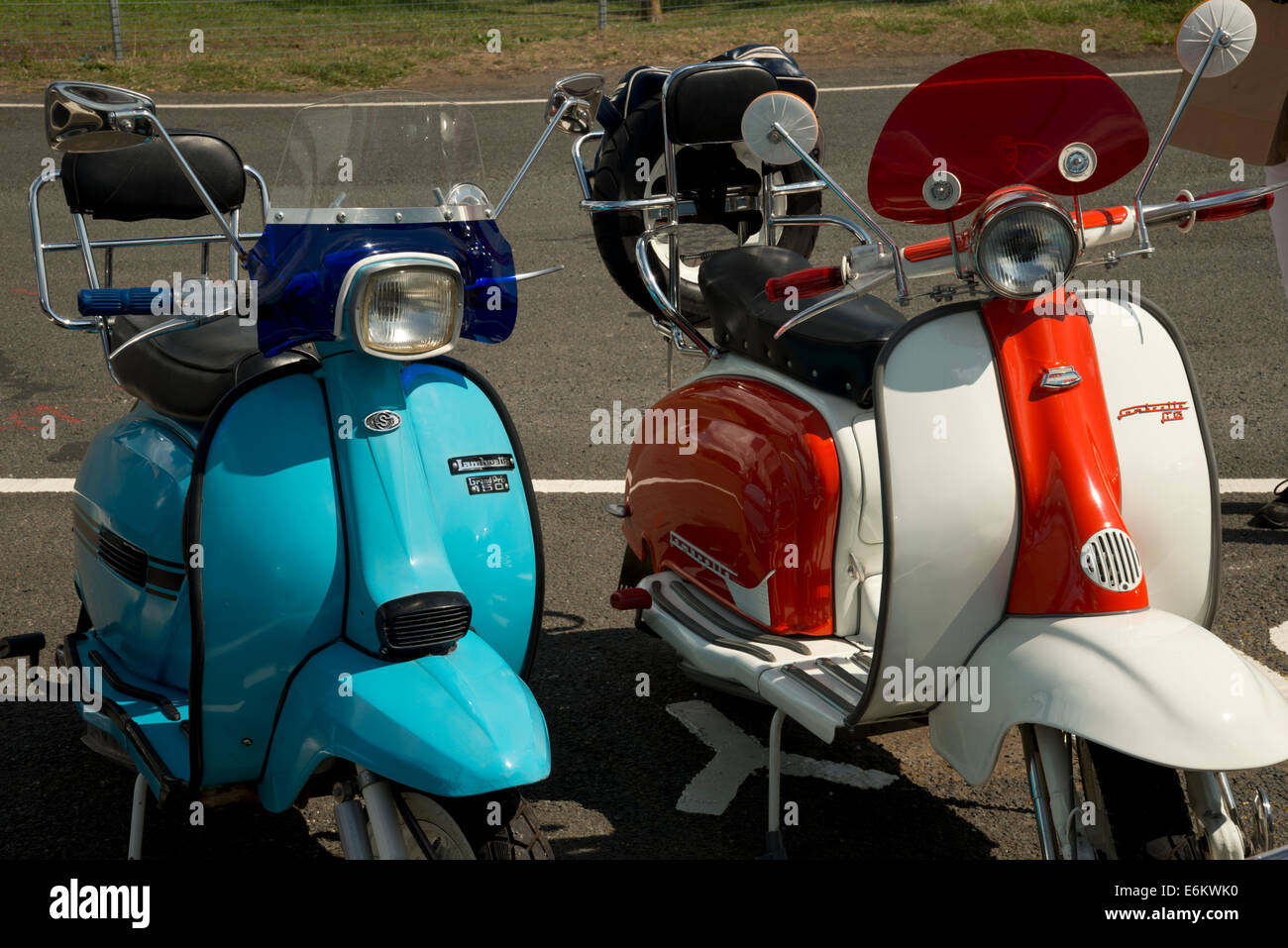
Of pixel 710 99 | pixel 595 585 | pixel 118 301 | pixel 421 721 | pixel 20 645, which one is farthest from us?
pixel 595 585

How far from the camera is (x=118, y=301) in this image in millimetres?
2902

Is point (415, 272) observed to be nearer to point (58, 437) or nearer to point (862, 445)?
point (862, 445)

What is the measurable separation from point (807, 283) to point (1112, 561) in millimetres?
807

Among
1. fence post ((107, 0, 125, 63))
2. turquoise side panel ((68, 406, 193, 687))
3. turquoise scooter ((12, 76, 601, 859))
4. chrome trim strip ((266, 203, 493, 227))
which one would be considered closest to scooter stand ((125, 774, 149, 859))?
turquoise scooter ((12, 76, 601, 859))

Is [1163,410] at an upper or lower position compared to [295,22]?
lower

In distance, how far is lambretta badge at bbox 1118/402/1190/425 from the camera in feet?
8.42

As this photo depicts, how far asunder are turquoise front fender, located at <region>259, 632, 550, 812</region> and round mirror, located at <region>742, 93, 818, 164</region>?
3.63 ft

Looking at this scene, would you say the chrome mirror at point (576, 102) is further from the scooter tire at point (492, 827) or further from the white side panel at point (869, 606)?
the scooter tire at point (492, 827)

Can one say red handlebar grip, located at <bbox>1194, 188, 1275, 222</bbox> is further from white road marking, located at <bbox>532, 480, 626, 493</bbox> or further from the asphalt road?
white road marking, located at <bbox>532, 480, 626, 493</bbox>

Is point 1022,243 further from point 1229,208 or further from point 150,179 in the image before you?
point 150,179

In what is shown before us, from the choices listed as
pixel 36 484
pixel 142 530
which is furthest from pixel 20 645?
pixel 36 484

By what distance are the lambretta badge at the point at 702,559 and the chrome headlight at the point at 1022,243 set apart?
3.33 feet

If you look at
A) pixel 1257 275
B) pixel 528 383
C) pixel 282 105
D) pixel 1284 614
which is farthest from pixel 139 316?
pixel 282 105
